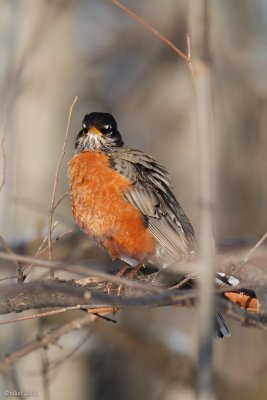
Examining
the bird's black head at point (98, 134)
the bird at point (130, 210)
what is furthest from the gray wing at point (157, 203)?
the bird's black head at point (98, 134)

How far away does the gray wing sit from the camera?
5012 millimetres

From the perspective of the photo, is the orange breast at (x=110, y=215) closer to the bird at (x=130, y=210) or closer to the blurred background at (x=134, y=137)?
the bird at (x=130, y=210)

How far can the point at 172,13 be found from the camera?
11.5 meters

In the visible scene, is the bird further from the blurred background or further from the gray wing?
the blurred background

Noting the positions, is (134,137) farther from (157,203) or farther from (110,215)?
(110,215)

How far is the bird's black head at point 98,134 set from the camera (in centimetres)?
580

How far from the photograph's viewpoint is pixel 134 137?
12695 millimetres

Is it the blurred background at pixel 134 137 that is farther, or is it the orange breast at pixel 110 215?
the blurred background at pixel 134 137

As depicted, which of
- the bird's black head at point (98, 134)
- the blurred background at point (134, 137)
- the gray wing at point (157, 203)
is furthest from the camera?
the blurred background at point (134, 137)

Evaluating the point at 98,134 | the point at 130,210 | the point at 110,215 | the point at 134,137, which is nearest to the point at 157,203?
the point at 130,210

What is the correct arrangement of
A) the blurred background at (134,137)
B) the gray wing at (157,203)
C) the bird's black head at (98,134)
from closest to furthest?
the gray wing at (157,203), the bird's black head at (98,134), the blurred background at (134,137)

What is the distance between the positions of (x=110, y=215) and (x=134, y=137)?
7.71 meters

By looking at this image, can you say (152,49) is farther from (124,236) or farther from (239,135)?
(124,236)

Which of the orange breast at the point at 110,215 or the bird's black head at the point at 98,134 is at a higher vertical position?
the bird's black head at the point at 98,134
